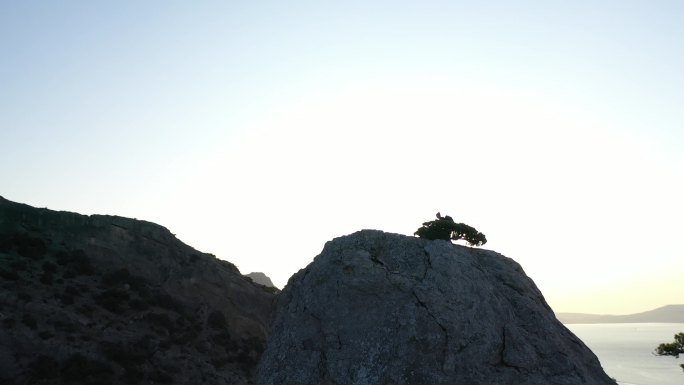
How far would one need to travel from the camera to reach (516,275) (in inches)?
675

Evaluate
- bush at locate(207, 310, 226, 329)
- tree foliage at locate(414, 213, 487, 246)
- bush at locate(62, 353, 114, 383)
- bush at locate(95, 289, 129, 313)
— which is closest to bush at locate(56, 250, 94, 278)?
bush at locate(95, 289, 129, 313)

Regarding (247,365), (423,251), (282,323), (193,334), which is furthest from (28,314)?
(423,251)

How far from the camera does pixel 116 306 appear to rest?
47.9 meters

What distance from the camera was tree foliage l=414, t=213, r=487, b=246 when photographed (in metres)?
21.2

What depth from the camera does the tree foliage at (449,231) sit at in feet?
69.6

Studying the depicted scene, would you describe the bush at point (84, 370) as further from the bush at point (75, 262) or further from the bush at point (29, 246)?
the bush at point (29, 246)

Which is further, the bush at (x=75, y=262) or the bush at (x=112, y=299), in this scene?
the bush at (x=75, y=262)

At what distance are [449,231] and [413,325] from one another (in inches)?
346

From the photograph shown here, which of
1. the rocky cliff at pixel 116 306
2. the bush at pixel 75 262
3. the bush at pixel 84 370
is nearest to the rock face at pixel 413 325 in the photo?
the bush at pixel 84 370

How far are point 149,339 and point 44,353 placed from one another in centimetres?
1051

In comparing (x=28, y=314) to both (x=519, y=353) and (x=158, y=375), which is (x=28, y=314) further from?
(x=519, y=353)

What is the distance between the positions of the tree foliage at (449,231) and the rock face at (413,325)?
4350mm

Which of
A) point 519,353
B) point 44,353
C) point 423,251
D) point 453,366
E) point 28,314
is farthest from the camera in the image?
point 28,314

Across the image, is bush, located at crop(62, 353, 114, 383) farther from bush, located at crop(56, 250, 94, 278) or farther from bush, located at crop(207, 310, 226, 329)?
bush, located at crop(207, 310, 226, 329)
